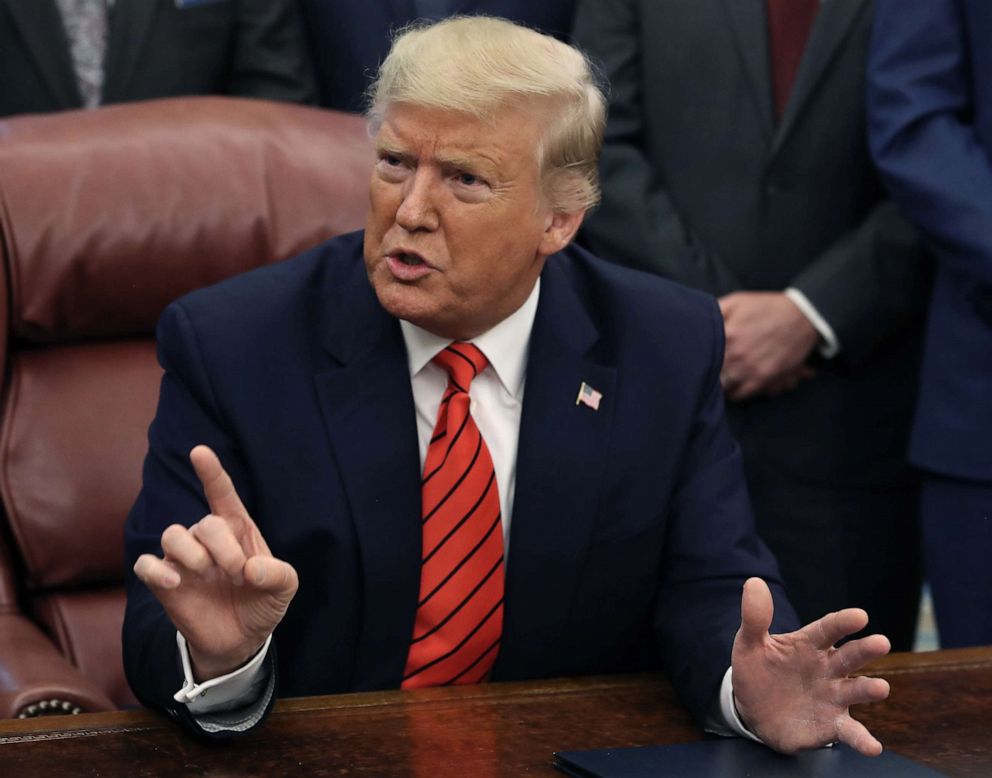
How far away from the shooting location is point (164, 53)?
2828 mm

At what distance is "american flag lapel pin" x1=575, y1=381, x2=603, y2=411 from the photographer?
2055 mm

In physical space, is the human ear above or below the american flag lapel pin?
above

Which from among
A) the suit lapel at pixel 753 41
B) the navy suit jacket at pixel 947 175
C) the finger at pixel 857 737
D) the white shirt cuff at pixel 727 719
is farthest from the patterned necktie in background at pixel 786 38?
the finger at pixel 857 737

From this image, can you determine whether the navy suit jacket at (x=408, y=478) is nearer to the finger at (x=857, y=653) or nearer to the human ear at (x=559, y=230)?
the human ear at (x=559, y=230)

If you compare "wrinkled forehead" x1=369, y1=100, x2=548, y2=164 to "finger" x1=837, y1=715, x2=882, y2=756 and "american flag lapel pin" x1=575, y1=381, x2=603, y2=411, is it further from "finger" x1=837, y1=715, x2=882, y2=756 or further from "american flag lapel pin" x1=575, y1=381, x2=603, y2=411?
"finger" x1=837, y1=715, x2=882, y2=756

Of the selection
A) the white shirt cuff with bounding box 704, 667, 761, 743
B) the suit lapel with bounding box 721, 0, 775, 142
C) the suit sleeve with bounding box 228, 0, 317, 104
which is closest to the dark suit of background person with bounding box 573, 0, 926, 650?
the suit lapel with bounding box 721, 0, 775, 142

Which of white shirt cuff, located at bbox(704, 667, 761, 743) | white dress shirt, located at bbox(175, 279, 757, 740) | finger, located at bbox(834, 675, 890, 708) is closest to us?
finger, located at bbox(834, 675, 890, 708)

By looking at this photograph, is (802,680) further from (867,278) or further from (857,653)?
(867,278)

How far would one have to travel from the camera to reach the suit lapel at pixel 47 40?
109 inches

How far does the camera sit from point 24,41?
278 centimetres

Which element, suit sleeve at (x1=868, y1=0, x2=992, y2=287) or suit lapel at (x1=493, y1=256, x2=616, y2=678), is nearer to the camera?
suit lapel at (x1=493, y1=256, x2=616, y2=678)

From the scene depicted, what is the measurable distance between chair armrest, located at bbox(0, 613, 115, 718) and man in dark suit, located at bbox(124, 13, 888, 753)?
0.15 meters

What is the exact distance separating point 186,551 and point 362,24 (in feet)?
5.08

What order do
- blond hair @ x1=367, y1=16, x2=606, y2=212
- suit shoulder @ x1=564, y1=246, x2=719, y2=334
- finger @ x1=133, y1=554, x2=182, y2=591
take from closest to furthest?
finger @ x1=133, y1=554, x2=182, y2=591, blond hair @ x1=367, y1=16, x2=606, y2=212, suit shoulder @ x1=564, y1=246, x2=719, y2=334
